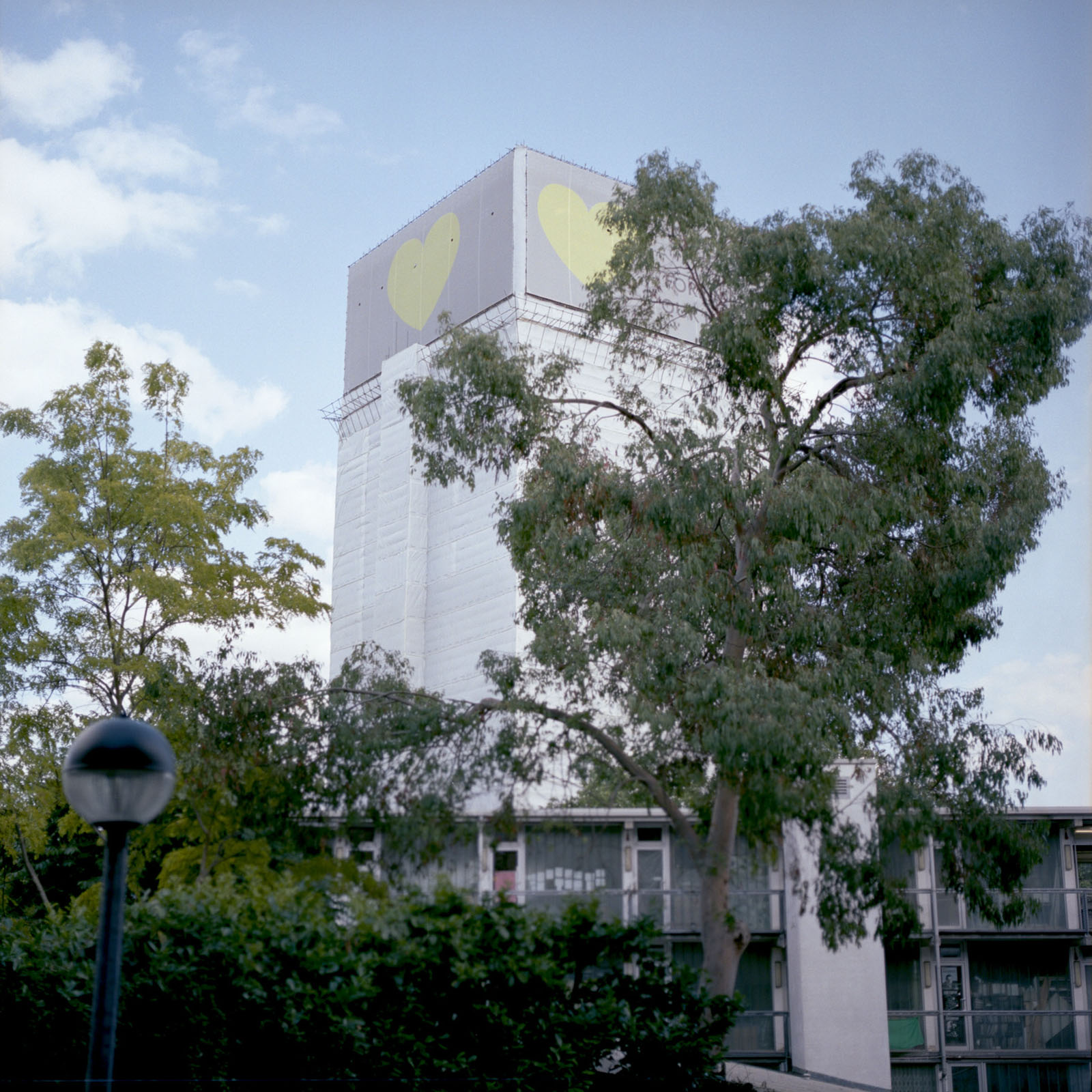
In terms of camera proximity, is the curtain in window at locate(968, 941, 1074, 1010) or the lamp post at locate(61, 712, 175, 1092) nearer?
the lamp post at locate(61, 712, 175, 1092)

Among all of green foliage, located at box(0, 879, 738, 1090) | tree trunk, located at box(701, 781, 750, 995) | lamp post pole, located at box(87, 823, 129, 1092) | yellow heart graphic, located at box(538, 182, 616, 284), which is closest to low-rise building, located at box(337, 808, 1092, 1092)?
tree trunk, located at box(701, 781, 750, 995)

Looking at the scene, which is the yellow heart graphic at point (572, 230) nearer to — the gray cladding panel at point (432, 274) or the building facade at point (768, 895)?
the building facade at point (768, 895)

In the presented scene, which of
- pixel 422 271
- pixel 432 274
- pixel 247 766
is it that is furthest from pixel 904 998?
pixel 422 271

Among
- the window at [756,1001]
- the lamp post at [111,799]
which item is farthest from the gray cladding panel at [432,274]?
the lamp post at [111,799]

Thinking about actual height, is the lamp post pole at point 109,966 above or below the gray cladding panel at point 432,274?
below

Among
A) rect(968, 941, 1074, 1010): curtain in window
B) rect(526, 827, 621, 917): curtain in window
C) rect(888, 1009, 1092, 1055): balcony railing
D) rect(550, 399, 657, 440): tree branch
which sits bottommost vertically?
rect(888, 1009, 1092, 1055): balcony railing

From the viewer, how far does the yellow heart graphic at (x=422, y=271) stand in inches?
2192

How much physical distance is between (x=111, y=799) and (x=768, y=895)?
18.0 metres

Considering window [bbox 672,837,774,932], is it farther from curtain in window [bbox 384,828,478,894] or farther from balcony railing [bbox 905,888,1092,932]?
curtain in window [bbox 384,828,478,894]

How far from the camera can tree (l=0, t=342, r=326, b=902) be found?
15422 mm

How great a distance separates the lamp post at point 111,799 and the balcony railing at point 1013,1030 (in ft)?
67.7

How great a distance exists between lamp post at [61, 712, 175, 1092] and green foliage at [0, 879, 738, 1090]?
3.76 m

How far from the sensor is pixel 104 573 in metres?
16.1

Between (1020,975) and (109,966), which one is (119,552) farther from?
(1020,975)
